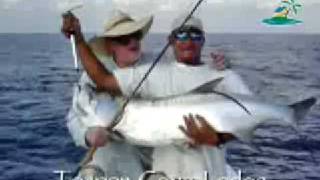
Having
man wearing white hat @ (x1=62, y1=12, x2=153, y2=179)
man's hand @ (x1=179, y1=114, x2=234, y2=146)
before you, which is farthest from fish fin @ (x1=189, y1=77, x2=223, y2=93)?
man wearing white hat @ (x1=62, y1=12, x2=153, y2=179)

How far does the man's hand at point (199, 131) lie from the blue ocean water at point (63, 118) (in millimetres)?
686

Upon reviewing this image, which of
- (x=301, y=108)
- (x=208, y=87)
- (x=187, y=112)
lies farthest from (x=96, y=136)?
(x=301, y=108)

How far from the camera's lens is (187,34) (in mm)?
2791

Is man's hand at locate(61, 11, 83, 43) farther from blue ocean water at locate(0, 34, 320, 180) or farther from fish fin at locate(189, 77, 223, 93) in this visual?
blue ocean water at locate(0, 34, 320, 180)

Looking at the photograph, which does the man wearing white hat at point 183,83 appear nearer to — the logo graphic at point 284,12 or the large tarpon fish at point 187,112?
the large tarpon fish at point 187,112

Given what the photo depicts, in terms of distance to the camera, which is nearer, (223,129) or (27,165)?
(223,129)

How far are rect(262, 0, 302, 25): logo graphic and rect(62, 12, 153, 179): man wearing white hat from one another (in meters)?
0.61

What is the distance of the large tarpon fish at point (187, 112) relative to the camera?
282 cm

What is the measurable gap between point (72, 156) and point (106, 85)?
1986 millimetres

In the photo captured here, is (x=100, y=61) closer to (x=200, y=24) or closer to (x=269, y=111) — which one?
(x=200, y=24)

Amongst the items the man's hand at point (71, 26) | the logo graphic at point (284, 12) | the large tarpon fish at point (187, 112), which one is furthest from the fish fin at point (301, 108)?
the man's hand at point (71, 26)

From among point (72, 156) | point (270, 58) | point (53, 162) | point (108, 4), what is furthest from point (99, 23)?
point (270, 58)

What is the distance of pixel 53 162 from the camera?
5008 millimetres

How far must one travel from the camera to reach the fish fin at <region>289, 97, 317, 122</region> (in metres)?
2.80
